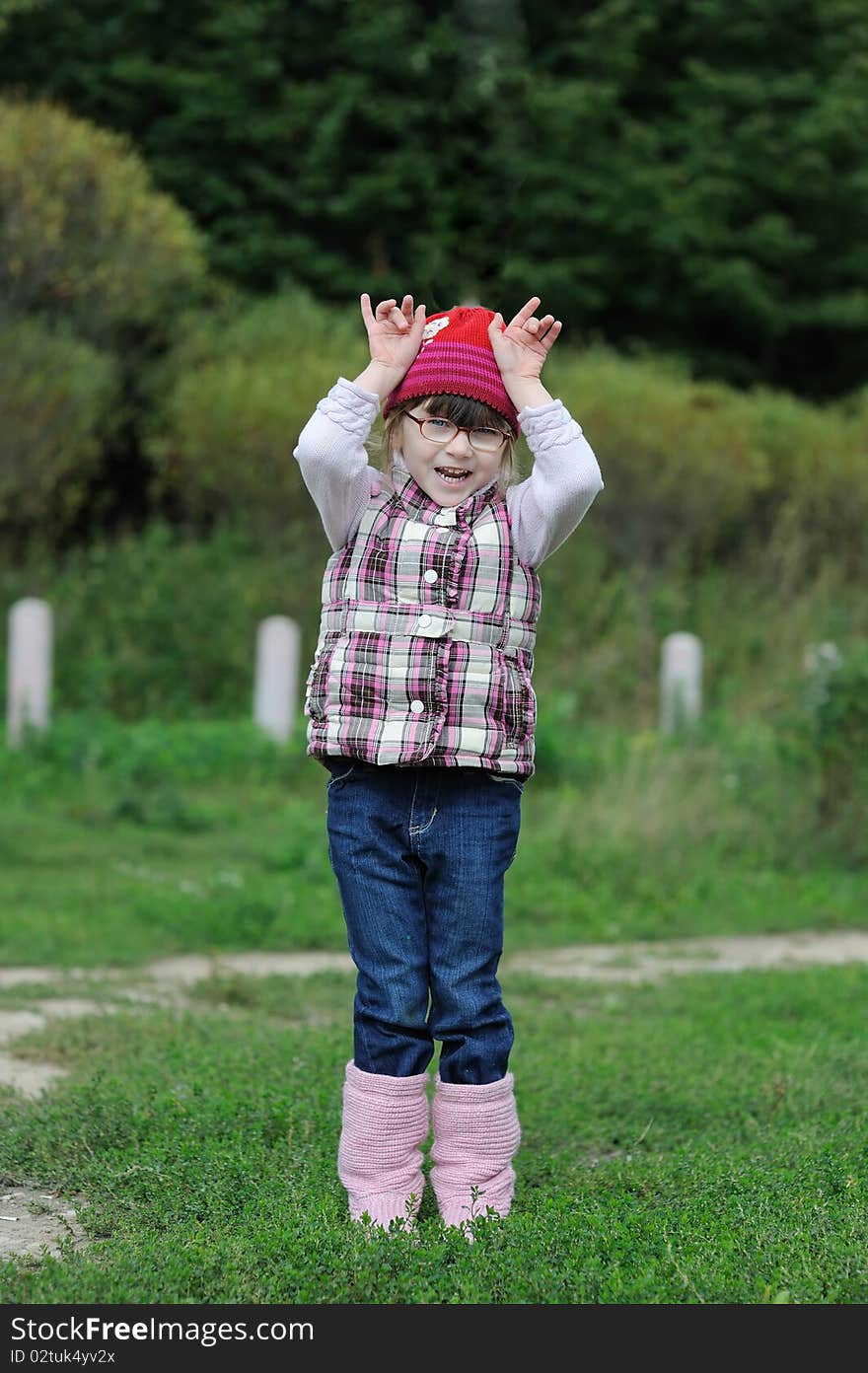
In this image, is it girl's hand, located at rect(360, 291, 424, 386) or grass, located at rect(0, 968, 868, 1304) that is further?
girl's hand, located at rect(360, 291, 424, 386)

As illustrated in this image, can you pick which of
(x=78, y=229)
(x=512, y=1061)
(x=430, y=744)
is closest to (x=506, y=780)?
(x=430, y=744)

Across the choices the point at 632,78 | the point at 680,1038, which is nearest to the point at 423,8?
the point at 632,78

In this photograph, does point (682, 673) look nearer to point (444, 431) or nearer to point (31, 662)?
point (31, 662)

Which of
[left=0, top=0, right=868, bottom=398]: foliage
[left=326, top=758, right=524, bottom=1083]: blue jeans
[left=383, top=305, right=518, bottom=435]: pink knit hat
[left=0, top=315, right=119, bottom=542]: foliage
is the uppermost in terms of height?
[left=0, top=0, right=868, bottom=398]: foliage

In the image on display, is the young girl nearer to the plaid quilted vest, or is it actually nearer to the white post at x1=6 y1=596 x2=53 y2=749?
the plaid quilted vest

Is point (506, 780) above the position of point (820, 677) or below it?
below

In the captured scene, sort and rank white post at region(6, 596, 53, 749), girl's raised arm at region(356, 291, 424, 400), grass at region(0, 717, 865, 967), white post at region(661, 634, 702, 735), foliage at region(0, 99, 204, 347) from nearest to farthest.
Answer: girl's raised arm at region(356, 291, 424, 400)
grass at region(0, 717, 865, 967)
white post at region(6, 596, 53, 749)
white post at region(661, 634, 702, 735)
foliage at region(0, 99, 204, 347)

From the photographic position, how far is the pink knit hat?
11.6ft

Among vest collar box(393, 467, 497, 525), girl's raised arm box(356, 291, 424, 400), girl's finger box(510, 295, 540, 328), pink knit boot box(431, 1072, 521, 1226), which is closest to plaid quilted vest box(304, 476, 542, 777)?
Result: vest collar box(393, 467, 497, 525)

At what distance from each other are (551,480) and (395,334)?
0.46 meters

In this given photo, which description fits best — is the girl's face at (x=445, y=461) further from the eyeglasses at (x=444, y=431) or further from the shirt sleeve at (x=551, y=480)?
the shirt sleeve at (x=551, y=480)

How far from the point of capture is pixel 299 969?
6.57 metres

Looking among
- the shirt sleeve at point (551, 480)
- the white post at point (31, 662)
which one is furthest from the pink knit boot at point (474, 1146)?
the white post at point (31, 662)

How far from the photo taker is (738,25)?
2325cm
